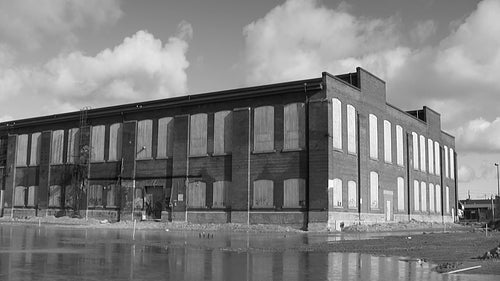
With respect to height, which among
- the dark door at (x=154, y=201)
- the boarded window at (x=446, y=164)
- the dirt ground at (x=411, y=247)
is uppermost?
the boarded window at (x=446, y=164)

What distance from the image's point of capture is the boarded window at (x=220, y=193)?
51.2 meters

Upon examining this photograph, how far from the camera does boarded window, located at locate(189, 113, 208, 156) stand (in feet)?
176

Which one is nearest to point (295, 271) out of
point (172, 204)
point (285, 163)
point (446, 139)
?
point (285, 163)

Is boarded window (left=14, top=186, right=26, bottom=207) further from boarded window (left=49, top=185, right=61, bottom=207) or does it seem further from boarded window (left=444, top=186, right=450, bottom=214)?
boarded window (left=444, top=186, right=450, bottom=214)

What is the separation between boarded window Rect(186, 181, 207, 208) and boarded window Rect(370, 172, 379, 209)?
16.1 m

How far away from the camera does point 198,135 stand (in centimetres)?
5400

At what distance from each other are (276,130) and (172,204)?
523 inches

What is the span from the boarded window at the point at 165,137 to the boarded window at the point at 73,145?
1231 centimetres

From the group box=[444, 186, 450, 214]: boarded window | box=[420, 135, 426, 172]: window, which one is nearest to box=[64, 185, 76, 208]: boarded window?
box=[420, 135, 426, 172]: window

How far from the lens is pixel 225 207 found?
167 ft

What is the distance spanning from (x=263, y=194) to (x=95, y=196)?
71.8 feet

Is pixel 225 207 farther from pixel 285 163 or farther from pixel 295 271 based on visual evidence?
pixel 295 271

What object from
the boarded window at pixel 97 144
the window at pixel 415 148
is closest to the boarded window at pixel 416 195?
the window at pixel 415 148

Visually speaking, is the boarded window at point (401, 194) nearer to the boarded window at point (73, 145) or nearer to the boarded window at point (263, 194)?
the boarded window at point (263, 194)
